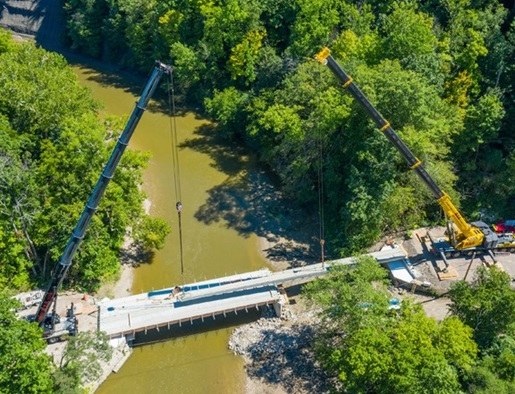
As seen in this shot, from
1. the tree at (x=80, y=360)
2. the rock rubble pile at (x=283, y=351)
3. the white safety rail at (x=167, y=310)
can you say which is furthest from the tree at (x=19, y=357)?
the rock rubble pile at (x=283, y=351)

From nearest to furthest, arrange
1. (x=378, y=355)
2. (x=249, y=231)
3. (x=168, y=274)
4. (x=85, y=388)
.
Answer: (x=378, y=355) → (x=85, y=388) → (x=168, y=274) → (x=249, y=231)

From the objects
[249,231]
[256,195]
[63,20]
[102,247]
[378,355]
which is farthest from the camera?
[63,20]

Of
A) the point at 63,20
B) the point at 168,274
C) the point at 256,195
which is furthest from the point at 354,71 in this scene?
the point at 63,20

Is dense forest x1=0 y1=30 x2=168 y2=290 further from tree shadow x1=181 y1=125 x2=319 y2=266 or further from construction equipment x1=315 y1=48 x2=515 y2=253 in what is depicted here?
construction equipment x1=315 y1=48 x2=515 y2=253

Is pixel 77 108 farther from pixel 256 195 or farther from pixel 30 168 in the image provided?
pixel 256 195

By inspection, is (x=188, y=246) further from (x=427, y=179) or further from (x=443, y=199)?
(x=443, y=199)

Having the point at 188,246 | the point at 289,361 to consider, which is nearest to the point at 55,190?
the point at 188,246

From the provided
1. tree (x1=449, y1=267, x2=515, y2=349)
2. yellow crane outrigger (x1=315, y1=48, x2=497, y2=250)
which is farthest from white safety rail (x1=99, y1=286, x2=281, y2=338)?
yellow crane outrigger (x1=315, y1=48, x2=497, y2=250)
